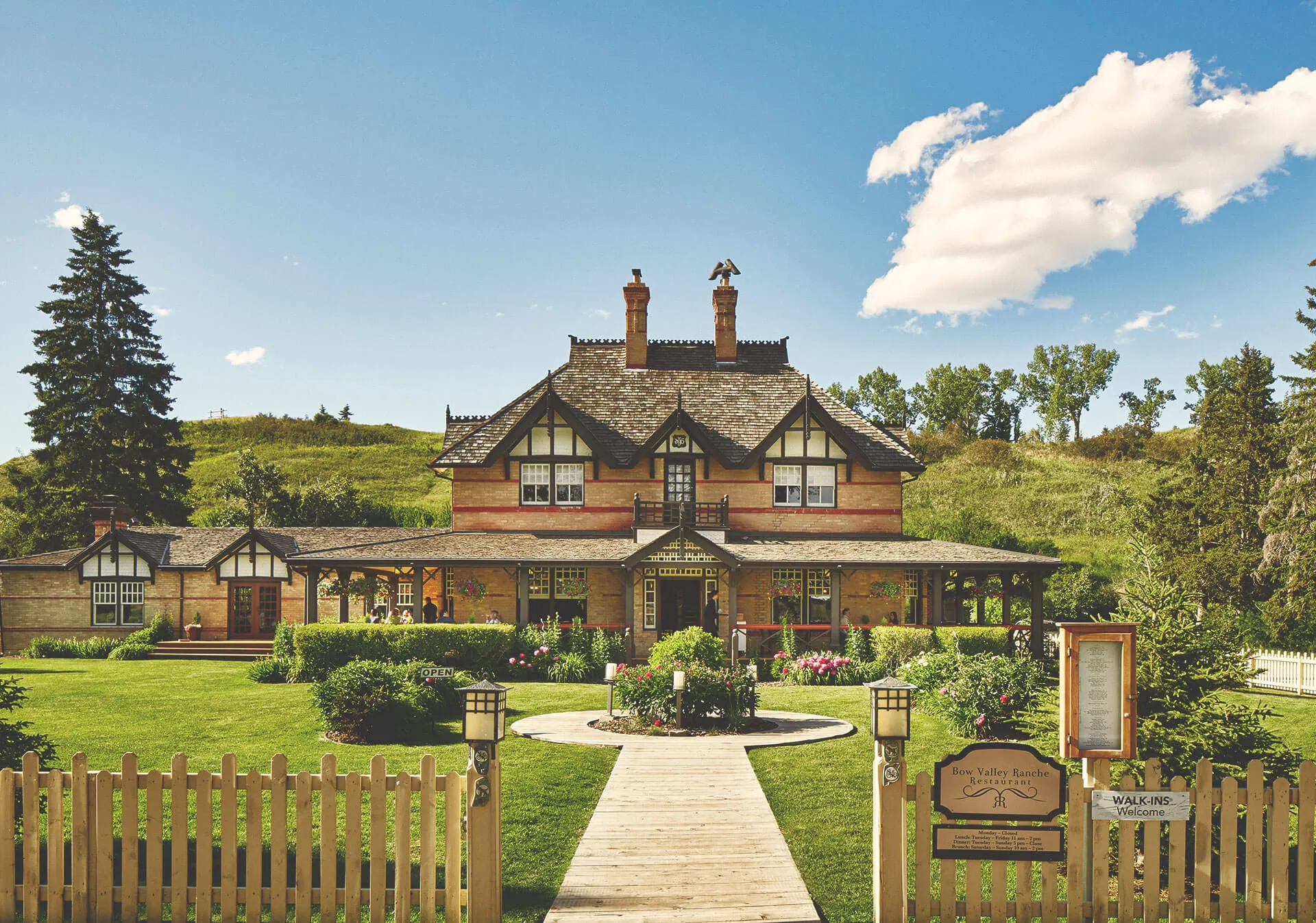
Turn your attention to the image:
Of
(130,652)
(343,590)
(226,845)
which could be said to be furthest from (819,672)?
(130,652)

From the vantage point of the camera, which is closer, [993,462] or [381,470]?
[993,462]

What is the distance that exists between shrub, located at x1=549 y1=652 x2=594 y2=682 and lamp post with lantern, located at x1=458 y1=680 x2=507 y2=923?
51.8ft

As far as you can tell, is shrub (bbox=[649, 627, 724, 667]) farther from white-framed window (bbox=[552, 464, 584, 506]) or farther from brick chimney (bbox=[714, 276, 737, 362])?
brick chimney (bbox=[714, 276, 737, 362])

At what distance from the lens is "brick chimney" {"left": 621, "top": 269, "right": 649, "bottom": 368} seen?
105 feet

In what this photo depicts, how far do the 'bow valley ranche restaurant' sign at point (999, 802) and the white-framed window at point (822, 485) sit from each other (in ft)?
74.8

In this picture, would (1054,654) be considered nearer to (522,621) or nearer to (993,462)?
(522,621)

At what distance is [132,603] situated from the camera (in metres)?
29.7

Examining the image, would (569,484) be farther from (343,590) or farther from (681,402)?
(343,590)

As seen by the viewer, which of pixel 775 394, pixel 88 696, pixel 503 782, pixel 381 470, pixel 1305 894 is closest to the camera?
pixel 1305 894

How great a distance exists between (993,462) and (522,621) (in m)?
51.9

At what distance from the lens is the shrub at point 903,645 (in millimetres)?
22578

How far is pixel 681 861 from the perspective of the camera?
8.04 meters

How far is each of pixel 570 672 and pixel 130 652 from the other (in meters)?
14.7

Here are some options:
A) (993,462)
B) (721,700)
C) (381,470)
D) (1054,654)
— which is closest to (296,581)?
(721,700)
